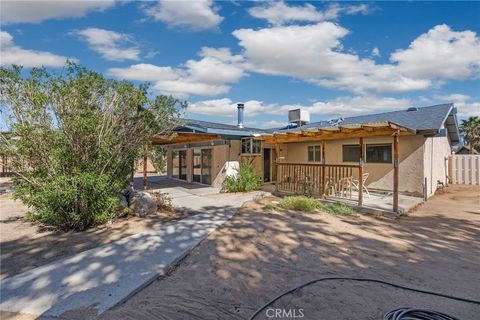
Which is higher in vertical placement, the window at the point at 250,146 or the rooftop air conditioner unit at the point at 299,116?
the rooftop air conditioner unit at the point at 299,116

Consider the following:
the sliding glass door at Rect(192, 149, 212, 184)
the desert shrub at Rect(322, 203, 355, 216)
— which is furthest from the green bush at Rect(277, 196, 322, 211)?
the sliding glass door at Rect(192, 149, 212, 184)

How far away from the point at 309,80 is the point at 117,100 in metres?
17.8

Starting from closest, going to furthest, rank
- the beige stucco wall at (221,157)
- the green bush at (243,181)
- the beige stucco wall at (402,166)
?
the beige stucco wall at (402,166) < the green bush at (243,181) < the beige stucco wall at (221,157)

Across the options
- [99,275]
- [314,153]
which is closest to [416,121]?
[314,153]

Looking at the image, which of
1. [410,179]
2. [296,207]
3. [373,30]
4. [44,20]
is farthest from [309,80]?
[44,20]

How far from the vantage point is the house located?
377 inches

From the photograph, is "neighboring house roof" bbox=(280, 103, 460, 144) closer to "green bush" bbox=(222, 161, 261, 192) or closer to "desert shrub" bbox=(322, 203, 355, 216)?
"desert shrub" bbox=(322, 203, 355, 216)

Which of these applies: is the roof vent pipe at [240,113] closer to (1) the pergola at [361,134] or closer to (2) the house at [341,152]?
(2) the house at [341,152]

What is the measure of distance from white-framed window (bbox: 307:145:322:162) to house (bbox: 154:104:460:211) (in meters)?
0.05

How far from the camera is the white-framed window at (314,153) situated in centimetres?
1327

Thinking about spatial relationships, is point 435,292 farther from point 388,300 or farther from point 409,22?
point 409,22

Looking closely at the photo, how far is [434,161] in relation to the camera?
37.5ft

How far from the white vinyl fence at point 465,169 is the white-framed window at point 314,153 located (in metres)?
7.18

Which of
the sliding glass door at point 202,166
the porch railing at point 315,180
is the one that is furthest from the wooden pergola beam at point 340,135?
the sliding glass door at point 202,166
